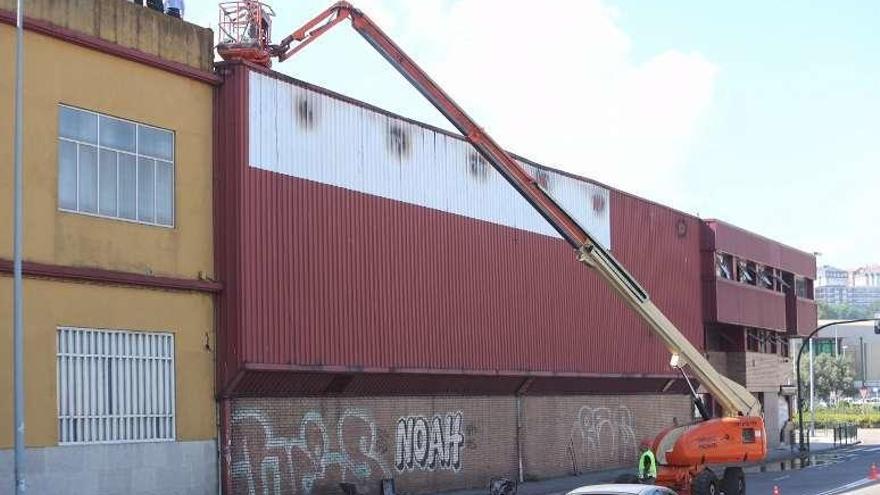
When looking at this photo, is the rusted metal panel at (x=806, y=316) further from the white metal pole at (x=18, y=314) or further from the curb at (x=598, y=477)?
the white metal pole at (x=18, y=314)

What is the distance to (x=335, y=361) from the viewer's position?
104 feet

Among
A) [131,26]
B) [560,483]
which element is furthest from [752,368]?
[131,26]

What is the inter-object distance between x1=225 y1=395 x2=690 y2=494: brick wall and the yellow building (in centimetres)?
181

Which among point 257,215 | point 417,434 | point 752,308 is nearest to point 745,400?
point 417,434

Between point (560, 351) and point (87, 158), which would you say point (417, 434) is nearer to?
point (560, 351)

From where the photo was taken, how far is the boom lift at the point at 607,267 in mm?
28812

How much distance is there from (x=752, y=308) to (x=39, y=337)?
139 feet

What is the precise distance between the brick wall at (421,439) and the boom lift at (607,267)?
310 inches

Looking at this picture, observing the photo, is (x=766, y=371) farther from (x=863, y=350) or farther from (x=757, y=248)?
(x=863, y=350)

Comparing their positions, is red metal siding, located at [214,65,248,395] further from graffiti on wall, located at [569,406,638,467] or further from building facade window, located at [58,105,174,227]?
graffiti on wall, located at [569,406,638,467]

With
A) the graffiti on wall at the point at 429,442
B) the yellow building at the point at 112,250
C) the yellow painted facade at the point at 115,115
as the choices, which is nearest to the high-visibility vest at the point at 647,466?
the graffiti on wall at the point at 429,442

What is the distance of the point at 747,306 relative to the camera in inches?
2333

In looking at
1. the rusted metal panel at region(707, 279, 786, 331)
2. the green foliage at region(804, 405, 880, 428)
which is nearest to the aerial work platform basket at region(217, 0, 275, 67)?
the rusted metal panel at region(707, 279, 786, 331)

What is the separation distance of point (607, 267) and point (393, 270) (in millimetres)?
7057
